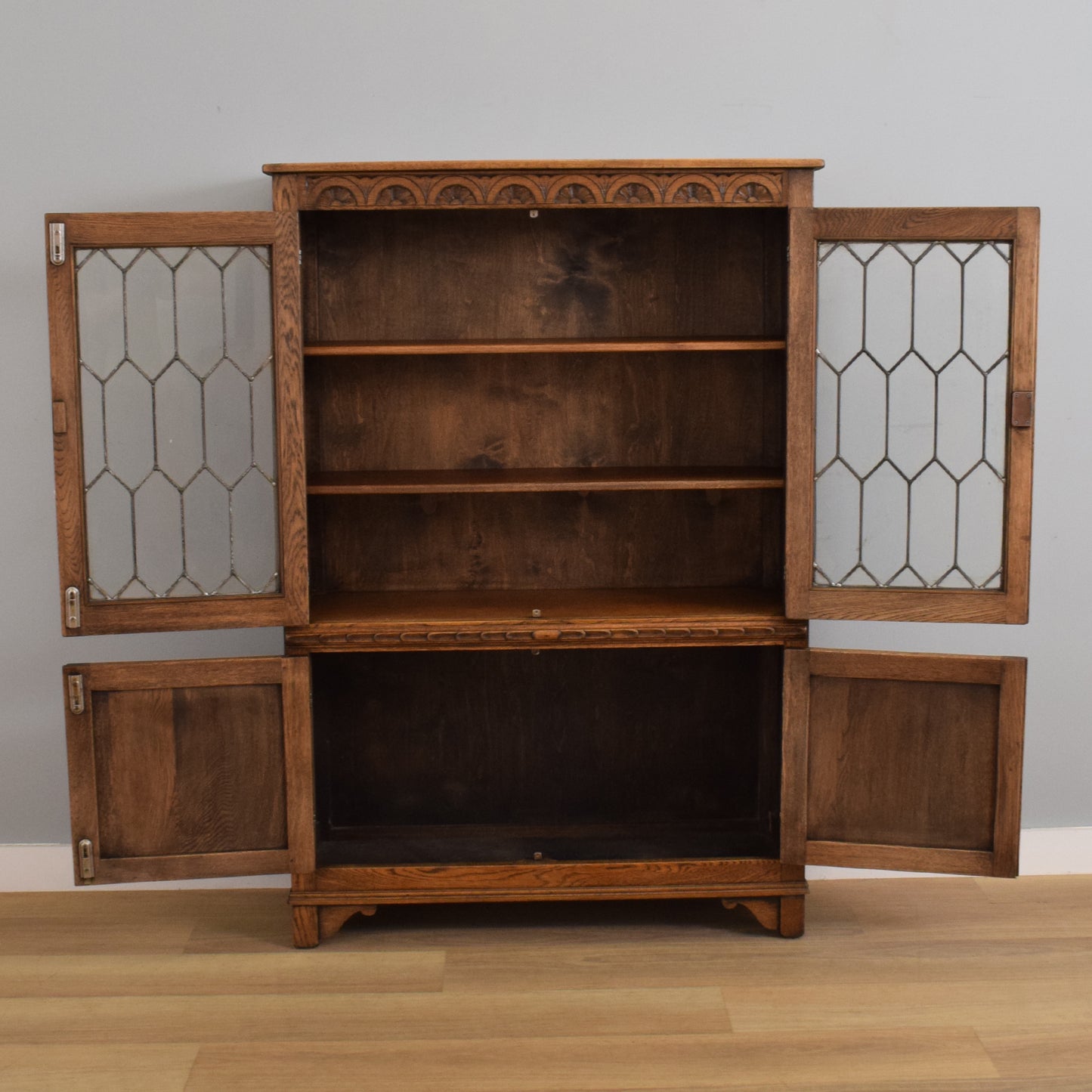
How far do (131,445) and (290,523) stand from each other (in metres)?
0.37

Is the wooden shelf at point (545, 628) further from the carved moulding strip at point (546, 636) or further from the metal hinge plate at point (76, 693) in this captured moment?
the metal hinge plate at point (76, 693)

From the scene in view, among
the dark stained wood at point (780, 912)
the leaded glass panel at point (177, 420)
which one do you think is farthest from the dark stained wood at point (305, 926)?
the dark stained wood at point (780, 912)

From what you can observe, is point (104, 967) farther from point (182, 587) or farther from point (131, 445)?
point (131, 445)

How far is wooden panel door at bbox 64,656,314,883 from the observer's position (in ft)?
6.50

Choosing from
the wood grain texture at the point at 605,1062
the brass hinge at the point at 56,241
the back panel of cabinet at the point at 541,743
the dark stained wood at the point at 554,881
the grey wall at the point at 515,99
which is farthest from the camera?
the back panel of cabinet at the point at 541,743

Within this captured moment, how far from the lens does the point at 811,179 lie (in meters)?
1.93

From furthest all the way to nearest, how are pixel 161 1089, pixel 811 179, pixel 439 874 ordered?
pixel 439 874 → pixel 811 179 → pixel 161 1089

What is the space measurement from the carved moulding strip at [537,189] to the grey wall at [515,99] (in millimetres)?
318

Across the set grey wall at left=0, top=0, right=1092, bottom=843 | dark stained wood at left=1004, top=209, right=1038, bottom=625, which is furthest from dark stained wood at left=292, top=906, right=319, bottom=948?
dark stained wood at left=1004, top=209, right=1038, bottom=625

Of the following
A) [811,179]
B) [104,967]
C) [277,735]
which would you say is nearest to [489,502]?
[277,735]

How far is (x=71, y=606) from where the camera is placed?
6.29 ft

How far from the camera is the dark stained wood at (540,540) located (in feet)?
7.49

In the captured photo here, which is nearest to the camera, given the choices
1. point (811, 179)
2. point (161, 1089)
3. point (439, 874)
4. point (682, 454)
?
point (161, 1089)

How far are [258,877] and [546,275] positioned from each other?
1.29 m
